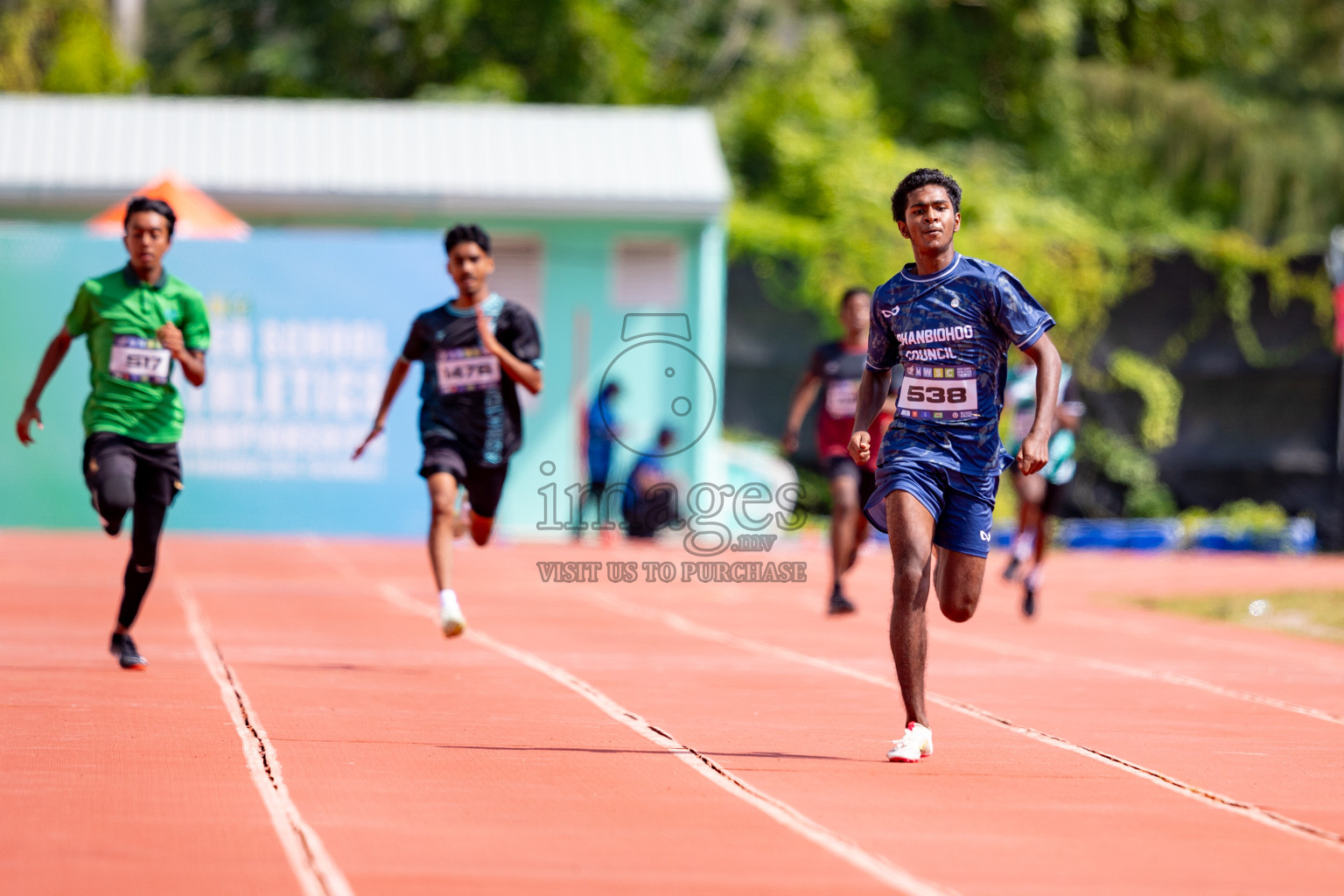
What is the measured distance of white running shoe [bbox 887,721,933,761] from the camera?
636 cm

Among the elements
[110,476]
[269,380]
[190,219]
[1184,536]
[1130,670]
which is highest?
[190,219]

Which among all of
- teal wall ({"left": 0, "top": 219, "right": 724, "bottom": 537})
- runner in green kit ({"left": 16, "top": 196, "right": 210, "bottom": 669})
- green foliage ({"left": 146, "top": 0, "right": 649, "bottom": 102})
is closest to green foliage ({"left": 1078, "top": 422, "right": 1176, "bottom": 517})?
teal wall ({"left": 0, "top": 219, "right": 724, "bottom": 537})

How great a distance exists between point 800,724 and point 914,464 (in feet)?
4.43

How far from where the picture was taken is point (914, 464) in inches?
259

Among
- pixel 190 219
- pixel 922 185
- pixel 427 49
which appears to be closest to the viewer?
pixel 922 185

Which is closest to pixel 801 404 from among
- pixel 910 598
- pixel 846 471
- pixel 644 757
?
pixel 846 471

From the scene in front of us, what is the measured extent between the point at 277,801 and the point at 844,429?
683 centimetres

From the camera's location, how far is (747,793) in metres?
5.76

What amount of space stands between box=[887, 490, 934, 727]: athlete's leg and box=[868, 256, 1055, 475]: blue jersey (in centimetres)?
25

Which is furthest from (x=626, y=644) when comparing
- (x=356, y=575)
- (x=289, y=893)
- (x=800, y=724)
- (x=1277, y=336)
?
(x=1277, y=336)

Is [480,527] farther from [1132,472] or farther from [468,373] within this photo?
[1132,472]

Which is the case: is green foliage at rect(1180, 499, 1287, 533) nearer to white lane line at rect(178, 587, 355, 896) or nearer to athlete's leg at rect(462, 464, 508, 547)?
athlete's leg at rect(462, 464, 508, 547)

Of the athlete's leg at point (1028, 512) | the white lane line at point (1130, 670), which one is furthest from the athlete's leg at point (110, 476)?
the athlete's leg at point (1028, 512)

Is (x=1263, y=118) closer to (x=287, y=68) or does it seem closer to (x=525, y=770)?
(x=287, y=68)
